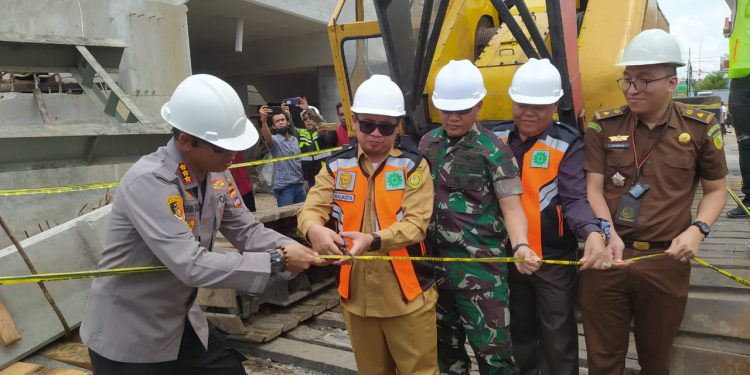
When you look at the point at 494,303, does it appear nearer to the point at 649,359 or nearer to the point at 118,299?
the point at 649,359

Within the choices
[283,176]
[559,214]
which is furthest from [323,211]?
[283,176]

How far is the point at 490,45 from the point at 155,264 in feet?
11.5

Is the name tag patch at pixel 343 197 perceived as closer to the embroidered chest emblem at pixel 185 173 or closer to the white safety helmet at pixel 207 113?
the white safety helmet at pixel 207 113

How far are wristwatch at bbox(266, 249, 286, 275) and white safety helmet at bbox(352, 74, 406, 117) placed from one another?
0.79 metres

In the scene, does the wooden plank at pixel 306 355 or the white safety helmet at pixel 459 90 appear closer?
the white safety helmet at pixel 459 90

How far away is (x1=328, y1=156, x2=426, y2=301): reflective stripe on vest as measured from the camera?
2629mm

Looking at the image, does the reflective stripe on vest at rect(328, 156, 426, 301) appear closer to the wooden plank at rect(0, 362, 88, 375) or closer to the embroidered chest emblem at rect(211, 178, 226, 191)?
the embroidered chest emblem at rect(211, 178, 226, 191)

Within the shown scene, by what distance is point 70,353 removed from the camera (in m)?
4.11

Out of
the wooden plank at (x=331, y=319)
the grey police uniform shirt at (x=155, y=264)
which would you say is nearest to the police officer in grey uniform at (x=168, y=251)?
the grey police uniform shirt at (x=155, y=264)

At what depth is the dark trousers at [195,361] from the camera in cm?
225

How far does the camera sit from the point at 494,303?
284 cm

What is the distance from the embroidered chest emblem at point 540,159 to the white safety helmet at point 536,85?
0.28m

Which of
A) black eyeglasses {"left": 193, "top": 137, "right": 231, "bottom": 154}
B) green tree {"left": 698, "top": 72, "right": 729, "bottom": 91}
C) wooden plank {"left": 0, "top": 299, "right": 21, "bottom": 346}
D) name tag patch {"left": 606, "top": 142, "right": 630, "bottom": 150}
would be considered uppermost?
green tree {"left": 698, "top": 72, "right": 729, "bottom": 91}

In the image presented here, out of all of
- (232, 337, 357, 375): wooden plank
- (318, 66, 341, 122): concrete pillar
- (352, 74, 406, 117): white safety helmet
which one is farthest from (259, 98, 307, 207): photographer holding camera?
(318, 66, 341, 122): concrete pillar
